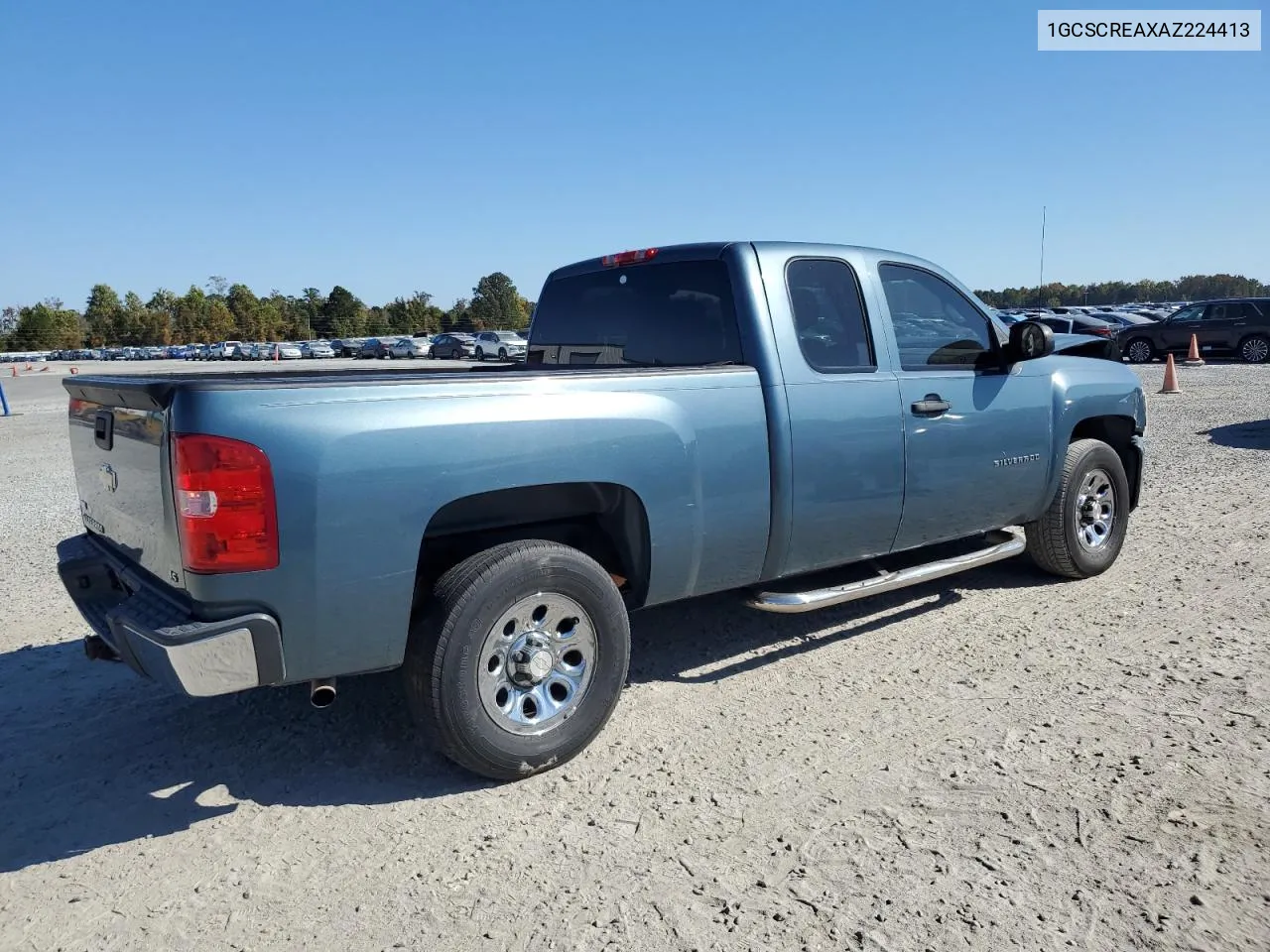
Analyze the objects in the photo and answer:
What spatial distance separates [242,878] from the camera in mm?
2770

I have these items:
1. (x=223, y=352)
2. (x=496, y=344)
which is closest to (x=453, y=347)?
(x=496, y=344)

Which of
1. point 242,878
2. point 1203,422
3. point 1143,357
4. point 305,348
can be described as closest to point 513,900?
point 242,878

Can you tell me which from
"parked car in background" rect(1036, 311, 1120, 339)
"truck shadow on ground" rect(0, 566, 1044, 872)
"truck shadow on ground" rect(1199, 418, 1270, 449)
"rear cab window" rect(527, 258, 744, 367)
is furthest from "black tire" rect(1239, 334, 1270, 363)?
"rear cab window" rect(527, 258, 744, 367)

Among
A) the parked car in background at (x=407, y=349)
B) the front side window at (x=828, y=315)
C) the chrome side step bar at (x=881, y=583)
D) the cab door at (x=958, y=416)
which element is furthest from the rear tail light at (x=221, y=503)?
the parked car in background at (x=407, y=349)

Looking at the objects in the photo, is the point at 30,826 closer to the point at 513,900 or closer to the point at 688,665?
the point at 513,900

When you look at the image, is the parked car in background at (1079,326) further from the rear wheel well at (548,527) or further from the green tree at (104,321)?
the green tree at (104,321)

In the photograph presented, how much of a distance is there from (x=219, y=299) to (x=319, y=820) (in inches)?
4292

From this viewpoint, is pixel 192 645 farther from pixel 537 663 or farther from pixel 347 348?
pixel 347 348

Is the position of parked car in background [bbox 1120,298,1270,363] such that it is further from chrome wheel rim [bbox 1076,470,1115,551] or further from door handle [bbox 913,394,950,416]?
door handle [bbox 913,394,950,416]

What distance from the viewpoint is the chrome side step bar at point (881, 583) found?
401cm

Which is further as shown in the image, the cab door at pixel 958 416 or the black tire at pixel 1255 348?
the black tire at pixel 1255 348

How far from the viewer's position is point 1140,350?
25.4 meters

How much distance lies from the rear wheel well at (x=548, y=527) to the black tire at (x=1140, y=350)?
85.4ft

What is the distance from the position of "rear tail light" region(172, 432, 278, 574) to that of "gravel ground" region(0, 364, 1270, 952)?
3.24 ft
